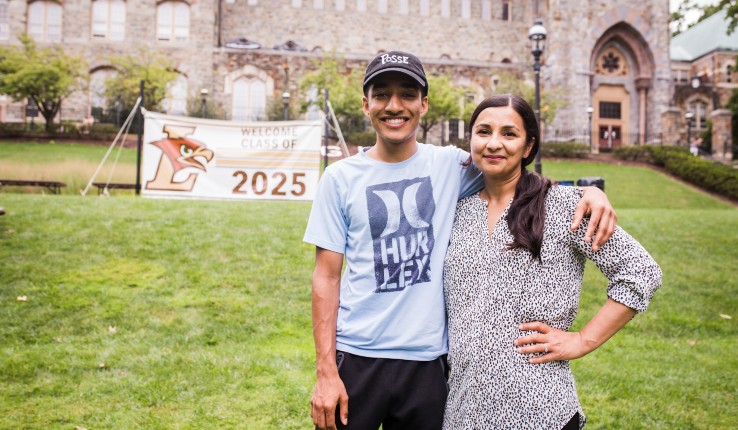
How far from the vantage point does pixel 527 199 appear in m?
2.05

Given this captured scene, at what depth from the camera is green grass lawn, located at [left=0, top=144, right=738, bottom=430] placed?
13.6 ft

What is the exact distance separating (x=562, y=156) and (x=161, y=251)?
22.9 metres

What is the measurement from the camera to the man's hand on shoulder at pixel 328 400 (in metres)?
2.13

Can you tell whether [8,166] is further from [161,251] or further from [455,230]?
[455,230]

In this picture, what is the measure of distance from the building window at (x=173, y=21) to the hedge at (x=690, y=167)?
26.2 m

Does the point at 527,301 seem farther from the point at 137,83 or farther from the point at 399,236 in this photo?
the point at 137,83

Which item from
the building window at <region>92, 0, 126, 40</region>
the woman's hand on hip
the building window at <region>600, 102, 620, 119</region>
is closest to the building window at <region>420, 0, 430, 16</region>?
the building window at <region>600, 102, 620, 119</region>

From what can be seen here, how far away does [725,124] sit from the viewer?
101ft

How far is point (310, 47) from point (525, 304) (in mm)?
38293

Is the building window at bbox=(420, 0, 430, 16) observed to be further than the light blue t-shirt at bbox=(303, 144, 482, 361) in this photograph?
Yes

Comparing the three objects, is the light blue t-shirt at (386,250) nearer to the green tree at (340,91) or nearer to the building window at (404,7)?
the green tree at (340,91)

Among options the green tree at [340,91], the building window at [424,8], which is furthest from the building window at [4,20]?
the building window at [424,8]

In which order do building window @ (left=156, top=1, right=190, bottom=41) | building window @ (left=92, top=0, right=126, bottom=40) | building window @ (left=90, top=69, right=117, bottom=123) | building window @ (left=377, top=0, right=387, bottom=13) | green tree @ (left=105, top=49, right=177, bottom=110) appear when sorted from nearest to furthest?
1. green tree @ (left=105, top=49, right=177, bottom=110)
2. building window @ (left=90, top=69, right=117, bottom=123)
3. building window @ (left=92, top=0, right=126, bottom=40)
4. building window @ (left=156, top=1, right=190, bottom=41)
5. building window @ (left=377, top=0, right=387, bottom=13)

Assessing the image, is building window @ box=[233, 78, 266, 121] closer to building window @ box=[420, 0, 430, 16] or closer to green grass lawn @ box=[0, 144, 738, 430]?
building window @ box=[420, 0, 430, 16]
